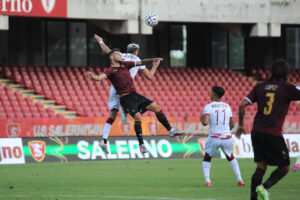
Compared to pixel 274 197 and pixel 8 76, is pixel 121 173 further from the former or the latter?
pixel 8 76

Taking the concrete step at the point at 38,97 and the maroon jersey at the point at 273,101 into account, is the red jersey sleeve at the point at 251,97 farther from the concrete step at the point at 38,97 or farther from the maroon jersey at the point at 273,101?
the concrete step at the point at 38,97

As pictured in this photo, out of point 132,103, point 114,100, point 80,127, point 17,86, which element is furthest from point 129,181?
point 17,86

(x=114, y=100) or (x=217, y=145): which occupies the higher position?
(x=114, y=100)

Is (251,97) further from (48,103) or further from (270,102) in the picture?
(48,103)

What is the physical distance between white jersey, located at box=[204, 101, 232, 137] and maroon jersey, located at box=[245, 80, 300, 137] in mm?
4521

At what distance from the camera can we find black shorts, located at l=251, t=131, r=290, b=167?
33.5ft

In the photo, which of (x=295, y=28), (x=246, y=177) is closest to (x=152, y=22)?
(x=246, y=177)

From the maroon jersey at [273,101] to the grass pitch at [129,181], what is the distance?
7.23 feet

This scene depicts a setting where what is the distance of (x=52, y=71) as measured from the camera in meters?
31.3

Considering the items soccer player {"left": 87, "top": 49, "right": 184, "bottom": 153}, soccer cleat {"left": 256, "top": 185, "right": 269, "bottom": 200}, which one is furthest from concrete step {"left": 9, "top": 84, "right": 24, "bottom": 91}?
soccer cleat {"left": 256, "top": 185, "right": 269, "bottom": 200}

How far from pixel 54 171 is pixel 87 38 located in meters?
16.8

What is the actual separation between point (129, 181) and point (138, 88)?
15147 mm

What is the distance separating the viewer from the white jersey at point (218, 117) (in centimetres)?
1481

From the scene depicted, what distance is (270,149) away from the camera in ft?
33.8
